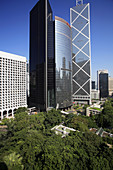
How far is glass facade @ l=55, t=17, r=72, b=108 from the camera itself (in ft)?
189

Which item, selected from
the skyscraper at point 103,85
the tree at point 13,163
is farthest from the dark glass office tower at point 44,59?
the skyscraper at point 103,85

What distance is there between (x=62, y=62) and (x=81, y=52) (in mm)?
29887

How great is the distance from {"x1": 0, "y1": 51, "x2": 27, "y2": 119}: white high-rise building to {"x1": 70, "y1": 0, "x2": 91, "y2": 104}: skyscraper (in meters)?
43.8

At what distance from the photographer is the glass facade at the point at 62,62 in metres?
57.6

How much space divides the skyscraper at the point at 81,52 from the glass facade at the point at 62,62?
20.4m

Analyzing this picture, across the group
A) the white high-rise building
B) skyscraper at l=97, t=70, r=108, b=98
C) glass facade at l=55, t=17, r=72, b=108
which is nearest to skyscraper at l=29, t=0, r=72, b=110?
glass facade at l=55, t=17, r=72, b=108

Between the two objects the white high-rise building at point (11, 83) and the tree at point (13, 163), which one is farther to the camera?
Answer: the white high-rise building at point (11, 83)

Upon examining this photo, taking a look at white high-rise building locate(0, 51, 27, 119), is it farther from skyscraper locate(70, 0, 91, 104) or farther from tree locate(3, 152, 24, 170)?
skyscraper locate(70, 0, 91, 104)

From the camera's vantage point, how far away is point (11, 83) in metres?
53.0

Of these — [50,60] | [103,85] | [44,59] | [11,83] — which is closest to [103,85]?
[103,85]

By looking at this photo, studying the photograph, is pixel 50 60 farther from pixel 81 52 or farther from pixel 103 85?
pixel 103 85

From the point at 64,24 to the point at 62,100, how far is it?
46085 millimetres

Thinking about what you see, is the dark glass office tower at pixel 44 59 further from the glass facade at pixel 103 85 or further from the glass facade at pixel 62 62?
the glass facade at pixel 103 85

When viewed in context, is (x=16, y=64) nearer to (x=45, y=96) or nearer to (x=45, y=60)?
(x=45, y=60)
